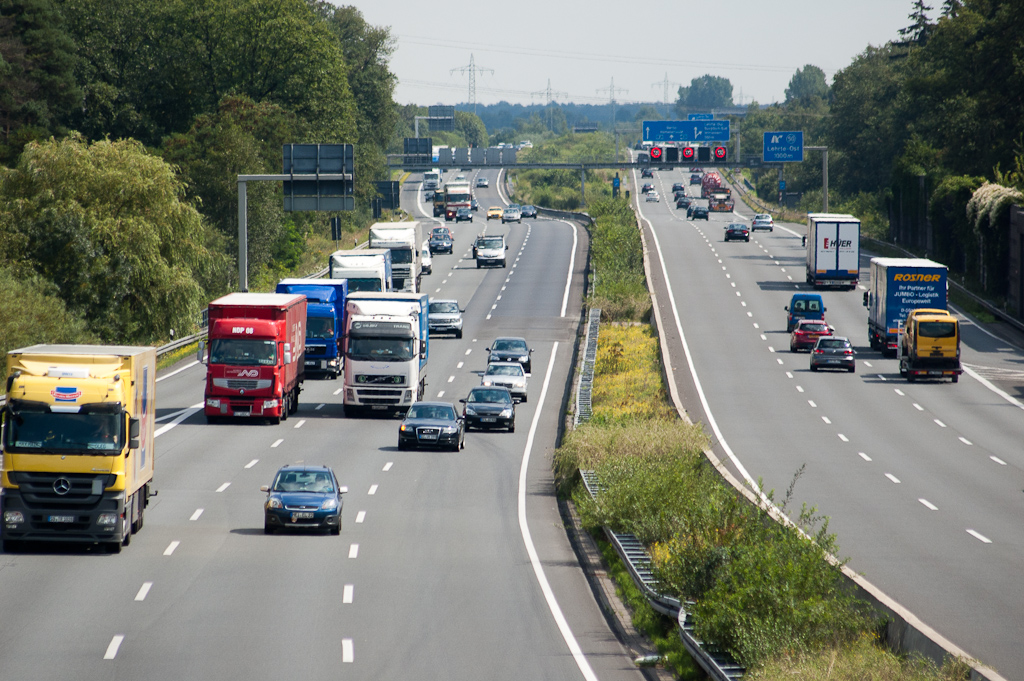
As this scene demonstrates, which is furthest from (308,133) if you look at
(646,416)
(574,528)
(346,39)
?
(574,528)

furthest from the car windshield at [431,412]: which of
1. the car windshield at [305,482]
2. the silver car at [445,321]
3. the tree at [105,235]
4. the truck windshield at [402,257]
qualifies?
the truck windshield at [402,257]

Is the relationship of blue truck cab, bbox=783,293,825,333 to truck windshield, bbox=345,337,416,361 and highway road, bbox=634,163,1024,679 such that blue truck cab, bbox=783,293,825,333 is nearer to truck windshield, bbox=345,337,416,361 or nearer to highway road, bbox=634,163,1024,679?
highway road, bbox=634,163,1024,679

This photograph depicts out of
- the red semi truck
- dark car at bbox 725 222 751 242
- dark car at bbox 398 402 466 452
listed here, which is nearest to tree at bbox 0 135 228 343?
the red semi truck

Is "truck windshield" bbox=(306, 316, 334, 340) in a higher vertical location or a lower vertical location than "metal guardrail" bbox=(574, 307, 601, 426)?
higher

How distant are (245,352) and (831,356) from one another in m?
24.8

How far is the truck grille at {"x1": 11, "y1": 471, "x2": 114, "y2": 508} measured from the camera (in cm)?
2139

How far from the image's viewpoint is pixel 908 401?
4447cm

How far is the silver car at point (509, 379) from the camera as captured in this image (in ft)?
148

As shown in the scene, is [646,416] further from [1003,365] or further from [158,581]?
[1003,365]

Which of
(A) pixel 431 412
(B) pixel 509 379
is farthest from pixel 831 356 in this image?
(A) pixel 431 412

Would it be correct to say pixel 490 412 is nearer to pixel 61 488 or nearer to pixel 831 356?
pixel 831 356

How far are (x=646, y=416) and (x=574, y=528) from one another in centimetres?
901

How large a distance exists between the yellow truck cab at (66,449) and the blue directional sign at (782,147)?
79097mm

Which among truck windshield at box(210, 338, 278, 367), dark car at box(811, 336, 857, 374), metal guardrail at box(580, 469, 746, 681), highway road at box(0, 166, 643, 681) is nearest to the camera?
metal guardrail at box(580, 469, 746, 681)
